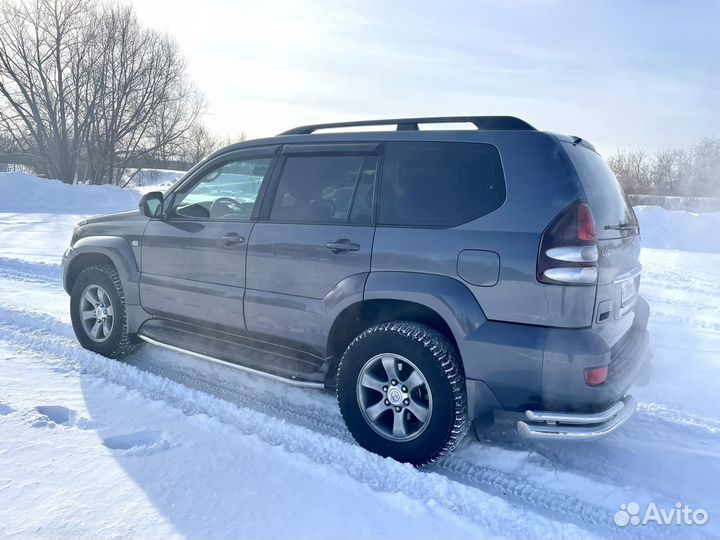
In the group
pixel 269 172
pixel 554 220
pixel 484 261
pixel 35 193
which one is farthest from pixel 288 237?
pixel 35 193

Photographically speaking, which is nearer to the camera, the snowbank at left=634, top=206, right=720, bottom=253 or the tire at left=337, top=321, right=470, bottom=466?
the tire at left=337, top=321, right=470, bottom=466

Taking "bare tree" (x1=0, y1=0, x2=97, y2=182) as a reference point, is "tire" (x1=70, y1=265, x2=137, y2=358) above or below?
below

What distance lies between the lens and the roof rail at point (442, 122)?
10.2 feet

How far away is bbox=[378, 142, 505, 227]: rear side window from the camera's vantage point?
2959 mm

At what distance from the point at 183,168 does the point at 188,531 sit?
34.5 m

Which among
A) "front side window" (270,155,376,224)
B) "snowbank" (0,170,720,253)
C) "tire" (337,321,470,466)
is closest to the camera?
"tire" (337,321,470,466)

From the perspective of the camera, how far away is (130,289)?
14.6ft

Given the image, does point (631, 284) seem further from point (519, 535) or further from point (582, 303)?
point (519, 535)

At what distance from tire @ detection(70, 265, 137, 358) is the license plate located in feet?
12.2

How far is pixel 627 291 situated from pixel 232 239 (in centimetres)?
258
